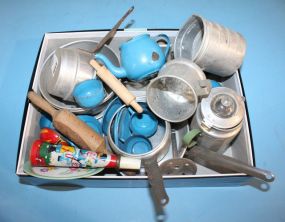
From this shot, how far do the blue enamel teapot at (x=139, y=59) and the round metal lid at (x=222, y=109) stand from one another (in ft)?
0.48

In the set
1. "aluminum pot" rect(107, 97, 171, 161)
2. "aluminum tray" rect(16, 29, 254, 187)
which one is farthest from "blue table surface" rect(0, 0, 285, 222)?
"aluminum pot" rect(107, 97, 171, 161)

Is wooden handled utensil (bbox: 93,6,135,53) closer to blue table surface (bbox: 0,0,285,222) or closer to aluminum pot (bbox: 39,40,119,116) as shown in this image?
aluminum pot (bbox: 39,40,119,116)

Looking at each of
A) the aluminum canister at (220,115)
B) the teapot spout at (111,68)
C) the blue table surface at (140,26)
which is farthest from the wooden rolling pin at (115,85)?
the blue table surface at (140,26)

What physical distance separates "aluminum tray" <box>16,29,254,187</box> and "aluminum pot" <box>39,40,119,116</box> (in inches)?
0.9

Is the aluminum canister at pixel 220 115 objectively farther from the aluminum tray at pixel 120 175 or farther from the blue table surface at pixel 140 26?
the blue table surface at pixel 140 26

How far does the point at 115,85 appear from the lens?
2.26ft

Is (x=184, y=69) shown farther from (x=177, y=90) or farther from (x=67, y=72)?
(x=67, y=72)

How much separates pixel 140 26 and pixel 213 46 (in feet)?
1.37

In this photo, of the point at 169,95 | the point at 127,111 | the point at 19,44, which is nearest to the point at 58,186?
the point at 127,111

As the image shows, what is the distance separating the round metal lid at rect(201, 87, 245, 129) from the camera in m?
0.66

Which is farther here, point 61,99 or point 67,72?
point 61,99

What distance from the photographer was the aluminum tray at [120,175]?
681 millimetres

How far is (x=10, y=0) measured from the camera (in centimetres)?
113

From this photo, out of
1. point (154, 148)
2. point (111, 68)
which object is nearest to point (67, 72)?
point (111, 68)
